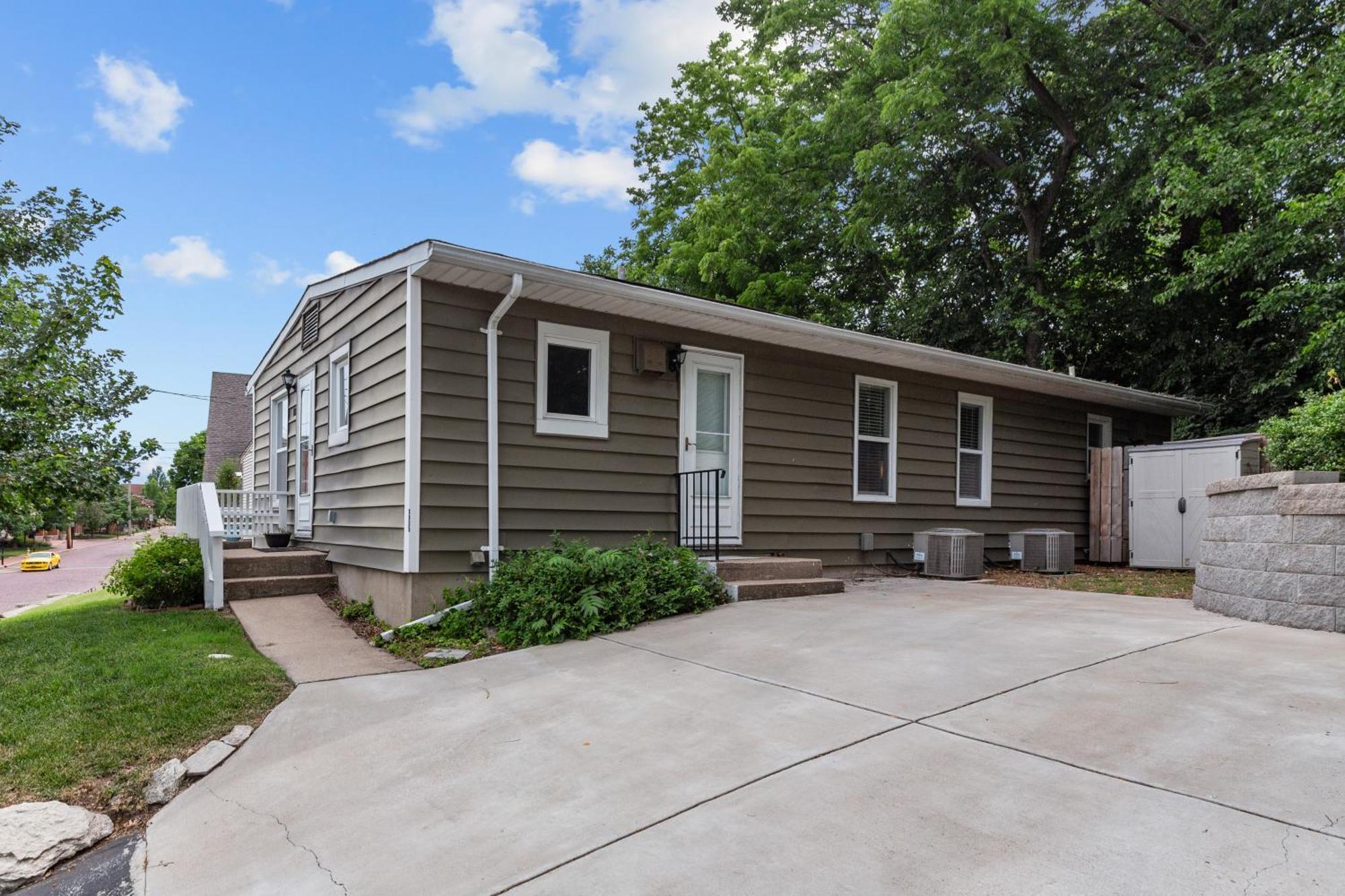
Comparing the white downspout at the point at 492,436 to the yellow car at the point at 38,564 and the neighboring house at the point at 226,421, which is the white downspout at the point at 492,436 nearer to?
the neighboring house at the point at 226,421

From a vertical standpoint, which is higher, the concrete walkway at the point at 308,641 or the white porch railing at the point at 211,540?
the white porch railing at the point at 211,540

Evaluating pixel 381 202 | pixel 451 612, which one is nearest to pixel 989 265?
pixel 381 202

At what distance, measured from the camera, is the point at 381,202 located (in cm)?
1526

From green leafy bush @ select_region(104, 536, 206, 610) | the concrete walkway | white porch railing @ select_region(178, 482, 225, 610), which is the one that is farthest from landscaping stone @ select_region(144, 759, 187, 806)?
green leafy bush @ select_region(104, 536, 206, 610)

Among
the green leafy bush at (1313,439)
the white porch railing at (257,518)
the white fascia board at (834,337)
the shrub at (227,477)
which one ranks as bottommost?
the white porch railing at (257,518)

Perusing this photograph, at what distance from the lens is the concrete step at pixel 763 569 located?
6.38 metres

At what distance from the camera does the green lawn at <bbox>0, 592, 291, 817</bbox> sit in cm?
303

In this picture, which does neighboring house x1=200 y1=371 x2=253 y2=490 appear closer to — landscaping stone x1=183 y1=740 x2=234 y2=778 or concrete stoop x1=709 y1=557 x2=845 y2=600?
concrete stoop x1=709 y1=557 x2=845 y2=600

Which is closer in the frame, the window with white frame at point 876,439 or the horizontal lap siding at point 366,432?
the horizontal lap siding at point 366,432

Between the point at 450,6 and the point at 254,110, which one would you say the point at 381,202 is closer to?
the point at 254,110

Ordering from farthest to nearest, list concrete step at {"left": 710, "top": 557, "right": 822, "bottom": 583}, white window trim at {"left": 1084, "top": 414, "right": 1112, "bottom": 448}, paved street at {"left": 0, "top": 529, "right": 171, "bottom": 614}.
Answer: paved street at {"left": 0, "top": 529, "right": 171, "bottom": 614} → white window trim at {"left": 1084, "top": 414, "right": 1112, "bottom": 448} → concrete step at {"left": 710, "top": 557, "right": 822, "bottom": 583}

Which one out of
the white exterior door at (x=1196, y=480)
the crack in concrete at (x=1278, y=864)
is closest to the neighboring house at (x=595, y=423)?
the white exterior door at (x=1196, y=480)

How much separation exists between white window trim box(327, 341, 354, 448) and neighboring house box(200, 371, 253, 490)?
1558 cm

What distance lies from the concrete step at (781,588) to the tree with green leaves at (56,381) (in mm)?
1484
